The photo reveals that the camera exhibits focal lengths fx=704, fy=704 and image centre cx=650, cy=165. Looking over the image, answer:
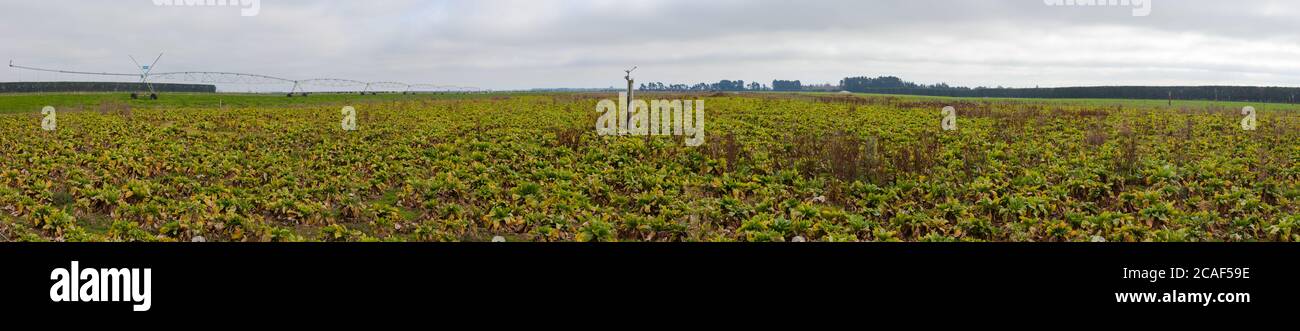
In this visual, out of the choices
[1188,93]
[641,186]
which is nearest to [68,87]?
[641,186]

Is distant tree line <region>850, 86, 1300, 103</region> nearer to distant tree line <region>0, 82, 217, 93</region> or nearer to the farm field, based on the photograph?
the farm field

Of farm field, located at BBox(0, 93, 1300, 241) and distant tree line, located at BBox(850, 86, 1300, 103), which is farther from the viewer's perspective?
distant tree line, located at BBox(850, 86, 1300, 103)

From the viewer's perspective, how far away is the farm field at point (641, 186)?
10.5m

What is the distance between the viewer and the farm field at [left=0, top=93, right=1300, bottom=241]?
414 inches

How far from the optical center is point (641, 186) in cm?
1405

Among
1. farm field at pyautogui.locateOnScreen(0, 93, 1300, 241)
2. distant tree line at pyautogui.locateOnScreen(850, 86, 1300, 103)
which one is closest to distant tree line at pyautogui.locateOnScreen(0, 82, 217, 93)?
farm field at pyautogui.locateOnScreen(0, 93, 1300, 241)

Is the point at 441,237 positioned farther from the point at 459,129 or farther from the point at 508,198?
the point at 459,129

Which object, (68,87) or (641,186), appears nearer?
(641,186)

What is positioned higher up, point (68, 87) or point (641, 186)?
point (68, 87)

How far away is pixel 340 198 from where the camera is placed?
1313 cm

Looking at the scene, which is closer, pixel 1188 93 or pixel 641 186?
pixel 641 186

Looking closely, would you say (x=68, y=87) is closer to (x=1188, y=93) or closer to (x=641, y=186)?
(x=641, y=186)

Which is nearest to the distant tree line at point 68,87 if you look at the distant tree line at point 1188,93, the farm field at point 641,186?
the farm field at point 641,186

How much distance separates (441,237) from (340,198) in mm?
3964
